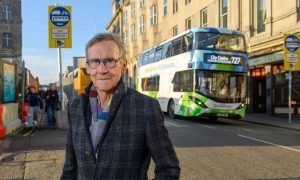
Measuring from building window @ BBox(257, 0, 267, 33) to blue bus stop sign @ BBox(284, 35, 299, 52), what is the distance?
578 centimetres

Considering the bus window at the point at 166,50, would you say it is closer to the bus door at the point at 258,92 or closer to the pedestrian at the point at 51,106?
the bus door at the point at 258,92

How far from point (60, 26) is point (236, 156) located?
301 inches

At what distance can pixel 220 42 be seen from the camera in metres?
17.2

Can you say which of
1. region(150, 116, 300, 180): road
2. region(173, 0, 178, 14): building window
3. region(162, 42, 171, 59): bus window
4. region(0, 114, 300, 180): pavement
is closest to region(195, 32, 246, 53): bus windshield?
region(162, 42, 171, 59): bus window

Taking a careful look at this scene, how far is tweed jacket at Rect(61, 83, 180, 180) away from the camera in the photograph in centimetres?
212

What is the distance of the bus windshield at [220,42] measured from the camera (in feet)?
55.8

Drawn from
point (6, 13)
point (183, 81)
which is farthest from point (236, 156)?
point (6, 13)

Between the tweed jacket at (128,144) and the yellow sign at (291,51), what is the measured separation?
53.5 feet

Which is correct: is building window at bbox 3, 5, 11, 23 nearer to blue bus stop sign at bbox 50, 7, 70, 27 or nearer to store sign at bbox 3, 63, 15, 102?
store sign at bbox 3, 63, 15, 102

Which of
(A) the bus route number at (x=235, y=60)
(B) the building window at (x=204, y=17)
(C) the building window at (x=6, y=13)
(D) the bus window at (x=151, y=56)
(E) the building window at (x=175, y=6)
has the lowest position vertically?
(A) the bus route number at (x=235, y=60)

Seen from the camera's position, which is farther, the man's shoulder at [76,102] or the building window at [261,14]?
the building window at [261,14]

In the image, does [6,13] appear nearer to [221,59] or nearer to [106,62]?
[221,59]

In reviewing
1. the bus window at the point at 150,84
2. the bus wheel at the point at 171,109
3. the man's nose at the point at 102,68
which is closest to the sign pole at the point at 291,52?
the bus wheel at the point at 171,109

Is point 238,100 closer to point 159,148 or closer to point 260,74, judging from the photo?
point 260,74
